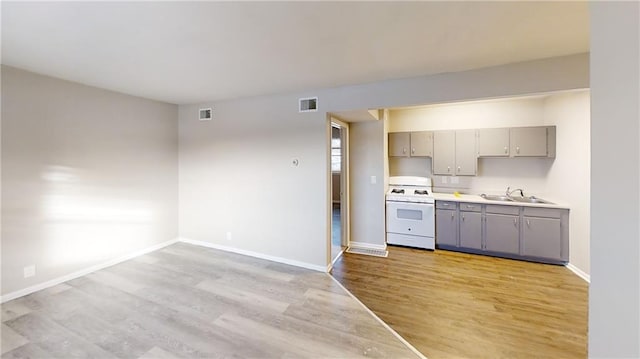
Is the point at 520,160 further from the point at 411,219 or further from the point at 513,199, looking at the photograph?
the point at 411,219

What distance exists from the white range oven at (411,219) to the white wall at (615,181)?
354cm

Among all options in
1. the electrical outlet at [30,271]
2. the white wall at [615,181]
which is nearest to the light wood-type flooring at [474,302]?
the white wall at [615,181]

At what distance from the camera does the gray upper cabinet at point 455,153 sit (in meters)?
4.71

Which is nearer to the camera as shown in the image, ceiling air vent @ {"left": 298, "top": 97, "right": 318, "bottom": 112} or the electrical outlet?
the electrical outlet

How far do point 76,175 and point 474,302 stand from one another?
5.12 meters

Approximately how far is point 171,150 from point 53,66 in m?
2.02

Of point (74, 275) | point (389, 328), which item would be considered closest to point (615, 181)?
point (389, 328)

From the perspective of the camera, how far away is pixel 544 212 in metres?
3.91

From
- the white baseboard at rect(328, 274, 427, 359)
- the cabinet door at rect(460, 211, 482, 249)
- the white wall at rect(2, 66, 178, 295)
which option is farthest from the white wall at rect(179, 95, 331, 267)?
the cabinet door at rect(460, 211, 482, 249)

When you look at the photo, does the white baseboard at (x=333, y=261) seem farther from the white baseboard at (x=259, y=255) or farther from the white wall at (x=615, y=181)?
the white wall at (x=615, y=181)

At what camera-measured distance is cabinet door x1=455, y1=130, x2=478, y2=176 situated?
15.4 feet

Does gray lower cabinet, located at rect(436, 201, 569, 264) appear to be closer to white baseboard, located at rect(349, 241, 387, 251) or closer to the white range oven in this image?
the white range oven

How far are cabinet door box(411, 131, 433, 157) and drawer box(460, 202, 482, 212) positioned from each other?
109 centimetres

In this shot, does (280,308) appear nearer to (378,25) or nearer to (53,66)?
(378,25)
